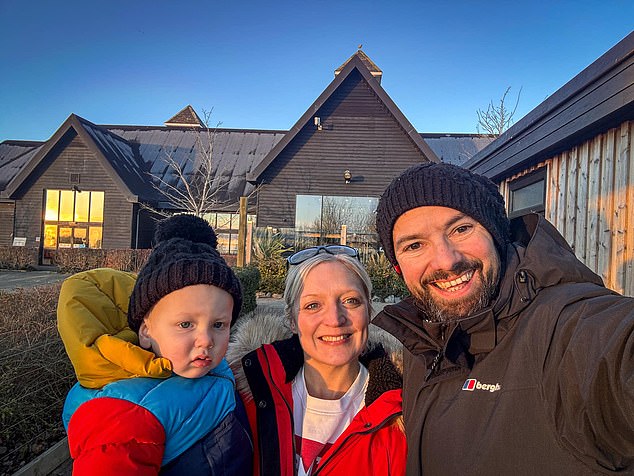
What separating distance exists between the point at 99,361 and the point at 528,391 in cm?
157

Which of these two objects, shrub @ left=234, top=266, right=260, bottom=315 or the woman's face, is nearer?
the woman's face

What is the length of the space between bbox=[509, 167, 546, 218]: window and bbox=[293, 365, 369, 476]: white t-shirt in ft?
16.7

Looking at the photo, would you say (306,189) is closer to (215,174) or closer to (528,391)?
(215,174)

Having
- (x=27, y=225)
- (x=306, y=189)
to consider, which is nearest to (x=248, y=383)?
(x=306, y=189)

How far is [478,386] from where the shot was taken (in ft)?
4.78

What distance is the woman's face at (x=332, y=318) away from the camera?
2064 millimetres

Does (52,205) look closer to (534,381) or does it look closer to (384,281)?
(384,281)

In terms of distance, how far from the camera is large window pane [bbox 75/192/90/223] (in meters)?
20.7

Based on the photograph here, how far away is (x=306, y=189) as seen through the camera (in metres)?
18.2

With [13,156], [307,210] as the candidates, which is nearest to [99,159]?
[13,156]

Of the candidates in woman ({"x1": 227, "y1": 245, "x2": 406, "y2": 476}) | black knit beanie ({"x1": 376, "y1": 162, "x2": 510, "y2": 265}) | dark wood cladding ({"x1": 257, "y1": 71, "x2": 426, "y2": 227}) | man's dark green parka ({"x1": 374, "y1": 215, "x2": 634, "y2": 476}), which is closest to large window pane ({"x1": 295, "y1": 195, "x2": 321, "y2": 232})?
dark wood cladding ({"x1": 257, "y1": 71, "x2": 426, "y2": 227})

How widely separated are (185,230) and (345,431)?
129cm

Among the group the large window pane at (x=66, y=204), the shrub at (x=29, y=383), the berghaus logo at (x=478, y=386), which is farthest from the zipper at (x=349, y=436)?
the large window pane at (x=66, y=204)

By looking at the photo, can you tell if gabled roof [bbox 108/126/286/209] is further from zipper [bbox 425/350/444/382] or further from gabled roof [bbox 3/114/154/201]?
zipper [bbox 425/350/444/382]
